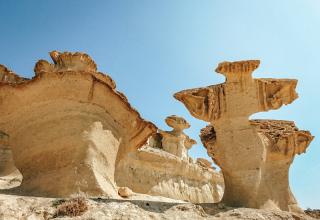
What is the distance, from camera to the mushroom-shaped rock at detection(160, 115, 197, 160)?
72.1 ft

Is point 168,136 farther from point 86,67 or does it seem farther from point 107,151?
point 107,151

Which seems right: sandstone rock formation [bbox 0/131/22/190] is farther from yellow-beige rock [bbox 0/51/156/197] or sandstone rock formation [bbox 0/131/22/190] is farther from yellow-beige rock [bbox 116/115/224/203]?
yellow-beige rock [bbox 116/115/224/203]

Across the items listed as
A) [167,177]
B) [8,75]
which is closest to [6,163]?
[8,75]

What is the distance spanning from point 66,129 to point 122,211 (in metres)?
2.53

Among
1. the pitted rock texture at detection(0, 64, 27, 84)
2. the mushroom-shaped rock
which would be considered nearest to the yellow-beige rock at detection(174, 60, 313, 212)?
the pitted rock texture at detection(0, 64, 27, 84)

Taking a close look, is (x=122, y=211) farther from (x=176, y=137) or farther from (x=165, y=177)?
(x=176, y=137)

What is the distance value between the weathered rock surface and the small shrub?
60 millimetres

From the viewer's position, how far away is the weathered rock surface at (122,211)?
17.6ft

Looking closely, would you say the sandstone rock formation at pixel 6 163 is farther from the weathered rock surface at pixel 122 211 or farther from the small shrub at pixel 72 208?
the small shrub at pixel 72 208

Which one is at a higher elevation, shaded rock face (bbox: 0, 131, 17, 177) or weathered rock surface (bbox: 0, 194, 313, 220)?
shaded rock face (bbox: 0, 131, 17, 177)

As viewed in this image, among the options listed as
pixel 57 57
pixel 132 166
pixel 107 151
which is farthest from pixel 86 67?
pixel 132 166

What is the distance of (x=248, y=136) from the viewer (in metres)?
8.17

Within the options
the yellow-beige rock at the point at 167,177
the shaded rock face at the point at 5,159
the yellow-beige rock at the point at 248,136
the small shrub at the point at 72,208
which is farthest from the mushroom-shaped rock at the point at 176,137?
the small shrub at the point at 72,208

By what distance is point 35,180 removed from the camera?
7.16m
